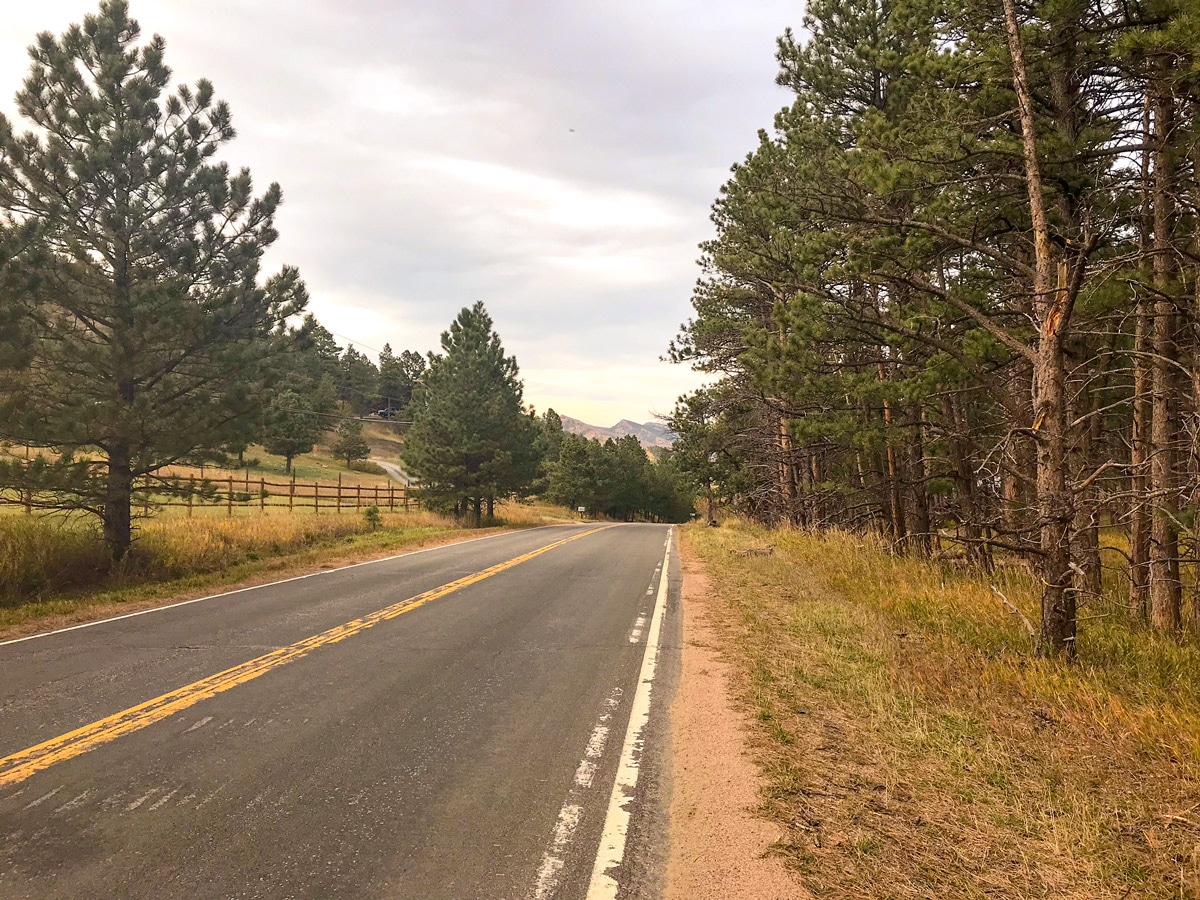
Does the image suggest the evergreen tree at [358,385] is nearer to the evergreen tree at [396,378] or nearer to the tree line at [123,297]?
the evergreen tree at [396,378]

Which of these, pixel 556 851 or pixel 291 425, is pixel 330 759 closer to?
pixel 556 851

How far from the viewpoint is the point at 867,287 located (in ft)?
54.3

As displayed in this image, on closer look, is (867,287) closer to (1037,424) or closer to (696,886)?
(1037,424)

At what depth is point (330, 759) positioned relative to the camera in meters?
4.62

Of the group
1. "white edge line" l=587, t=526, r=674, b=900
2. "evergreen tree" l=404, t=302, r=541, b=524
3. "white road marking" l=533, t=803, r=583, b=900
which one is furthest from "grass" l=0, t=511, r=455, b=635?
"evergreen tree" l=404, t=302, r=541, b=524

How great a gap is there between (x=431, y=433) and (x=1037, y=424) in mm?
30755

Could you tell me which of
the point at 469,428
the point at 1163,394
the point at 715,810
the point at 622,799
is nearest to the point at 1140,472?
the point at 1163,394

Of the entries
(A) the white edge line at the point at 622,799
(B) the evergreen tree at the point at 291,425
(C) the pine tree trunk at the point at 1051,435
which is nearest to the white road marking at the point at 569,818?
(A) the white edge line at the point at 622,799

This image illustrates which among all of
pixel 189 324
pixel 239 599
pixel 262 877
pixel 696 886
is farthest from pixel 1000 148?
pixel 189 324

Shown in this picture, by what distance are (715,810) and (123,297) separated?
46.0 ft

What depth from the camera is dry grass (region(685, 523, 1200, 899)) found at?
3.31m

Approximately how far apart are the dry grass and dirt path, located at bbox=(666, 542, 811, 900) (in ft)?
0.52

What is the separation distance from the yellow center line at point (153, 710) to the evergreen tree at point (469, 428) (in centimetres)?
2512

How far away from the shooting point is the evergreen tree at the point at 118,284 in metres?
11.7
